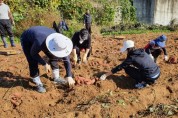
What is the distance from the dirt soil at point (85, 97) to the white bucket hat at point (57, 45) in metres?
0.95

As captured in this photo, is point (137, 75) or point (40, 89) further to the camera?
point (137, 75)

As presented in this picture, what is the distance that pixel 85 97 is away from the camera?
5746 mm

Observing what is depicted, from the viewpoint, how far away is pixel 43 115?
531 centimetres

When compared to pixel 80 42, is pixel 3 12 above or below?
above

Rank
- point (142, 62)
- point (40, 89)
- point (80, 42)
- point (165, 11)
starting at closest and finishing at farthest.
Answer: point (142, 62) < point (40, 89) < point (80, 42) < point (165, 11)

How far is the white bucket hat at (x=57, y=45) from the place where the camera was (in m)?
4.89

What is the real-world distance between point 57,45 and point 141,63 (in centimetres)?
164

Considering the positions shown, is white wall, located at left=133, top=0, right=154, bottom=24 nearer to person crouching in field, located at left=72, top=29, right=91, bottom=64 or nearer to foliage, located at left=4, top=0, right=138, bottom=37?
foliage, located at left=4, top=0, right=138, bottom=37

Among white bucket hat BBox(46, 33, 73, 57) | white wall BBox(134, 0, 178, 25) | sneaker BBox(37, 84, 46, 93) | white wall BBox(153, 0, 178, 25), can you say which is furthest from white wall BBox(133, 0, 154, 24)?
white bucket hat BBox(46, 33, 73, 57)

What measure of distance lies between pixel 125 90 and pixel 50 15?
7.63 m

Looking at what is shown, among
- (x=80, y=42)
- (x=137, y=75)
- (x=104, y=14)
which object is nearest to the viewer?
(x=137, y=75)

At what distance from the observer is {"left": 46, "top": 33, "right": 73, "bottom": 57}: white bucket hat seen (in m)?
4.89

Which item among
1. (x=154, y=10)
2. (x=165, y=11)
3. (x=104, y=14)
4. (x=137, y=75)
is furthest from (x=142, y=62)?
(x=165, y=11)

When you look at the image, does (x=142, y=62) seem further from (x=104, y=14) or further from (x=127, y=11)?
(x=127, y=11)
